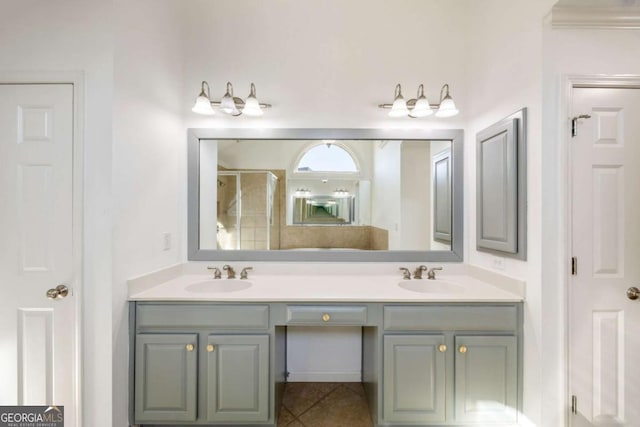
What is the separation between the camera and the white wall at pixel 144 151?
4.57 ft

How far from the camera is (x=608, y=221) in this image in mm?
1362

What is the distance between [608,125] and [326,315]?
1752 mm

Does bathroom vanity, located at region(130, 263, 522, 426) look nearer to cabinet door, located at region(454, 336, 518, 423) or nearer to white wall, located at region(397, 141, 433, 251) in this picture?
cabinet door, located at region(454, 336, 518, 423)

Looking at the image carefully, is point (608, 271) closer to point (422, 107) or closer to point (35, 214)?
point (422, 107)

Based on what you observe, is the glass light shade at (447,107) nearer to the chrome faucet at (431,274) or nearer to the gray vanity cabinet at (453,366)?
the chrome faucet at (431,274)

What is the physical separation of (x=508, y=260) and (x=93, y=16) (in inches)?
103

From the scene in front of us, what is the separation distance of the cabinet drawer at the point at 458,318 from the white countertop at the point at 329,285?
55 millimetres

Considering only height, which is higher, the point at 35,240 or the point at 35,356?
the point at 35,240

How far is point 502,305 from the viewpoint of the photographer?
149cm

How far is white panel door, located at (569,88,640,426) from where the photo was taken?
4.42ft

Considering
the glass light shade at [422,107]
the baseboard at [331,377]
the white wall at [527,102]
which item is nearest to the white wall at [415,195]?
the glass light shade at [422,107]

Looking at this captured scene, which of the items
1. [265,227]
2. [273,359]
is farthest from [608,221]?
[265,227]

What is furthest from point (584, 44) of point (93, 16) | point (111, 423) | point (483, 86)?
point (111, 423)

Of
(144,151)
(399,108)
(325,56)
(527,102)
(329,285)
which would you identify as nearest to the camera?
(527,102)
